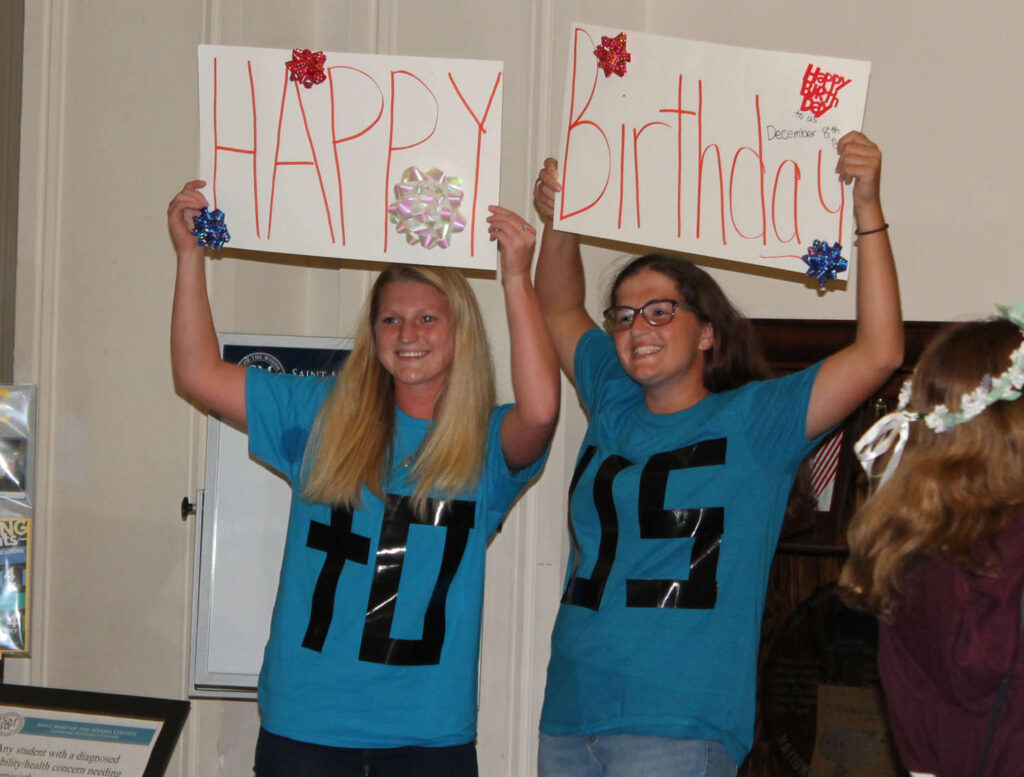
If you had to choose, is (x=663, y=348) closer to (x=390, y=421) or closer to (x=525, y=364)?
(x=525, y=364)

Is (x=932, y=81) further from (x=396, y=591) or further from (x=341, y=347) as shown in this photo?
(x=396, y=591)

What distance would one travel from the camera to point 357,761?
1832 mm

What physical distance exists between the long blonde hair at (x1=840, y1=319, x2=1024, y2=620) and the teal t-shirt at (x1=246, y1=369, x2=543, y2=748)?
71 cm

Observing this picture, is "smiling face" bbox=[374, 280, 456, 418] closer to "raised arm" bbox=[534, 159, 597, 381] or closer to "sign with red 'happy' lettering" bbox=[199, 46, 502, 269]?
"sign with red 'happy' lettering" bbox=[199, 46, 502, 269]

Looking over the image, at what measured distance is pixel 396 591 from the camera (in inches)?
73.7

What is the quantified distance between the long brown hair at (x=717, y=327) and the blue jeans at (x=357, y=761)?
76cm

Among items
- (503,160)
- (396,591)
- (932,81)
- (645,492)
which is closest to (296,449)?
(396,591)

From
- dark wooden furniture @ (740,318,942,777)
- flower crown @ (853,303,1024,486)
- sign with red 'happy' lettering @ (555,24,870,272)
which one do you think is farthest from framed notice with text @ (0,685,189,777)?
flower crown @ (853,303,1024,486)

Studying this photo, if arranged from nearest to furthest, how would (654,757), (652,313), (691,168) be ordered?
(654,757) < (652,313) < (691,168)

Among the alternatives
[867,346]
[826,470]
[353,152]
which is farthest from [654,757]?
[353,152]

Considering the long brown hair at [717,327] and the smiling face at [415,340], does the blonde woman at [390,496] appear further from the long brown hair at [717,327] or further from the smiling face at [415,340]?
the long brown hair at [717,327]

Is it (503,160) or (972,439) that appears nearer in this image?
(972,439)

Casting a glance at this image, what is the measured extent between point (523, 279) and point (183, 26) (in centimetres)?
118

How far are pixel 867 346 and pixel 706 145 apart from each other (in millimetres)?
497
